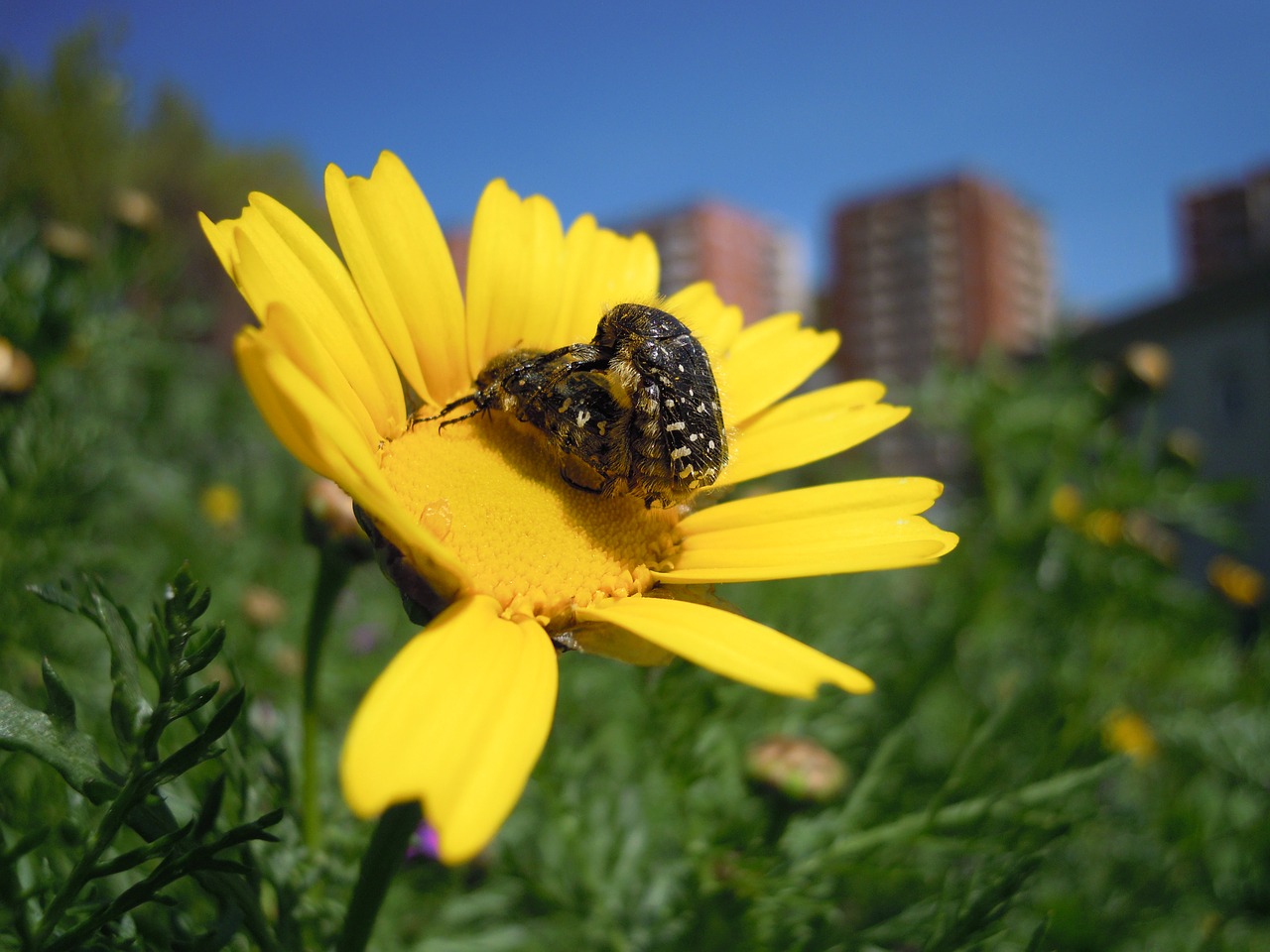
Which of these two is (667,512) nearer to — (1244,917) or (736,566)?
(736,566)

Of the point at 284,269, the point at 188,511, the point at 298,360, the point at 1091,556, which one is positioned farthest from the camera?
the point at 188,511

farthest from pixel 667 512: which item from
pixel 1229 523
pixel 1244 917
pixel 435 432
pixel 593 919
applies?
pixel 1229 523

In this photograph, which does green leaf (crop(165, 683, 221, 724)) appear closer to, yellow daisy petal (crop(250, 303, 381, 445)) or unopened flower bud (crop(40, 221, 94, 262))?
yellow daisy petal (crop(250, 303, 381, 445))

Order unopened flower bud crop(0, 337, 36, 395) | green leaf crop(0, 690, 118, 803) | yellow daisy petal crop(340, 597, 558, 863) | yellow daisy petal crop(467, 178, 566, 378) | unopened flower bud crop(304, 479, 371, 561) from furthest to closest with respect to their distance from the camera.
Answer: unopened flower bud crop(0, 337, 36, 395), unopened flower bud crop(304, 479, 371, 561), yellow daisy petal crop(467, 178, 566, 378), green leaf crop(0, 690, 118, 803), yellow daisy petal crop(340, 597, 558, 863)

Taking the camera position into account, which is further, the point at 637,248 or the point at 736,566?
the point at 637,248

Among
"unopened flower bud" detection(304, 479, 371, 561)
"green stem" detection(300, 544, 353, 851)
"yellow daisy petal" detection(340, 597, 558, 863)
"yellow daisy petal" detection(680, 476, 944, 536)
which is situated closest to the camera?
"yellow daisy petal" detection(340, 597, 558, 863)

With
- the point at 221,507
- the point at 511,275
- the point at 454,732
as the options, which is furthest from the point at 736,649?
the point at 221,507


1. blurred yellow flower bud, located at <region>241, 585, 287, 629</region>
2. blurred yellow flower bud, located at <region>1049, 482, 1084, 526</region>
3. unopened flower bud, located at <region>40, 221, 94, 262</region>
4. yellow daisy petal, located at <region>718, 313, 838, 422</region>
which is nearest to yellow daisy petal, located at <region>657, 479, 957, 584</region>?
yellow daisy petal, located at <region>718, 313, 838, 422</region>
